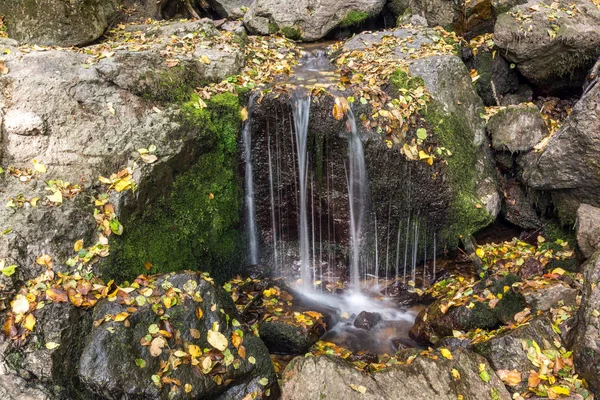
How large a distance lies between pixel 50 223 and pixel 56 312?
0.98 meters

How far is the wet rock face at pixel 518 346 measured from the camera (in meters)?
4.06

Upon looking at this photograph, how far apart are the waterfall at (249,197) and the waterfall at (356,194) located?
1.47 m

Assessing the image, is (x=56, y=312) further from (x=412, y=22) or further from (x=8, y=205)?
(x=412, y=22)

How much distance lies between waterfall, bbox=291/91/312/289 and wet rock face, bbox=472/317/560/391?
3.15 metres

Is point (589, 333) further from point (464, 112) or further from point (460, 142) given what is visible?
point (464, 112)

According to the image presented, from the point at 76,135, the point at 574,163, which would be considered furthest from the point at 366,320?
the point at 76,135

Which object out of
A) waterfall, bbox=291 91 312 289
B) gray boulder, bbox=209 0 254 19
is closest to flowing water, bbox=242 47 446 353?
waterfall, bbox=291 91 312 289

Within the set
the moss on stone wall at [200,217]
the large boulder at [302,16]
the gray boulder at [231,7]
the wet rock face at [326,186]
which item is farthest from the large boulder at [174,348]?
the gray boulder at [231,7]

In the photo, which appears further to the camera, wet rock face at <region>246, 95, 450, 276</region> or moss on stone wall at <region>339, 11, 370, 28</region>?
moss on stone wall at <region>339, 11, 370, 28</region>

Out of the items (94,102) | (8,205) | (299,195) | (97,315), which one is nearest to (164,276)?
(97,315)

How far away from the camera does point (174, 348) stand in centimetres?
377

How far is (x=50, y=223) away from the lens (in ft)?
14.0

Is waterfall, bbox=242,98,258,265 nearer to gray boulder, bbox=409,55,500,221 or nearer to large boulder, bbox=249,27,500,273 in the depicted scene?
large boulder, bbox=249,27,500,273

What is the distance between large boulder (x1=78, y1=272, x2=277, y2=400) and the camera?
11.6 ft
